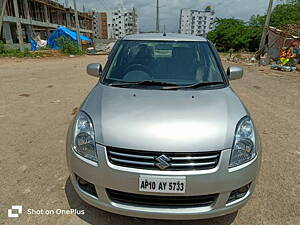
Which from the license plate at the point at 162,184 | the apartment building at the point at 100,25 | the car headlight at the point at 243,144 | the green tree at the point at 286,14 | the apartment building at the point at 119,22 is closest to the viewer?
the license plate at the point at 162,184

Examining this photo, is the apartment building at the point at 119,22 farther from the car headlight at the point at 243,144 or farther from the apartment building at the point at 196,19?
the car headlight at the point at 243,144

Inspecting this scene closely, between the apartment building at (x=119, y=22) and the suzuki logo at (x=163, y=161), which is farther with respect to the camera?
the apartment building at (x=119, y=22)

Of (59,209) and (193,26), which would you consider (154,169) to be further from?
(193,26)

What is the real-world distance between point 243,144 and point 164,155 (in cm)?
66

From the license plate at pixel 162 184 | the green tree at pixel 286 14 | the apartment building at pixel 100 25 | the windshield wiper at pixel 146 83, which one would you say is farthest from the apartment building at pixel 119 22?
the license plate at pixel 162 184

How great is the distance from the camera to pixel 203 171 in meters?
1.50

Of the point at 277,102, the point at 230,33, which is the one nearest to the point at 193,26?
the point at 230,33

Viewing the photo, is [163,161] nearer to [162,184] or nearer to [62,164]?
[162,184]

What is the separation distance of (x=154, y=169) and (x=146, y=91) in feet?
2.92

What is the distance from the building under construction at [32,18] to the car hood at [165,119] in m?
26.9

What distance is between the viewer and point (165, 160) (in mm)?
1488

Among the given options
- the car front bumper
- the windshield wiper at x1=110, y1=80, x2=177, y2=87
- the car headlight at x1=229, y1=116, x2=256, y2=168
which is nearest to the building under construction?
the windshield wiper at x1=110, y1=80, x2=177, y2=87

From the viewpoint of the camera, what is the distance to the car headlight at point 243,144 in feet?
5.22

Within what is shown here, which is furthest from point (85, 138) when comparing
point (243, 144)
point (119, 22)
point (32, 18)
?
point (119, 22)
